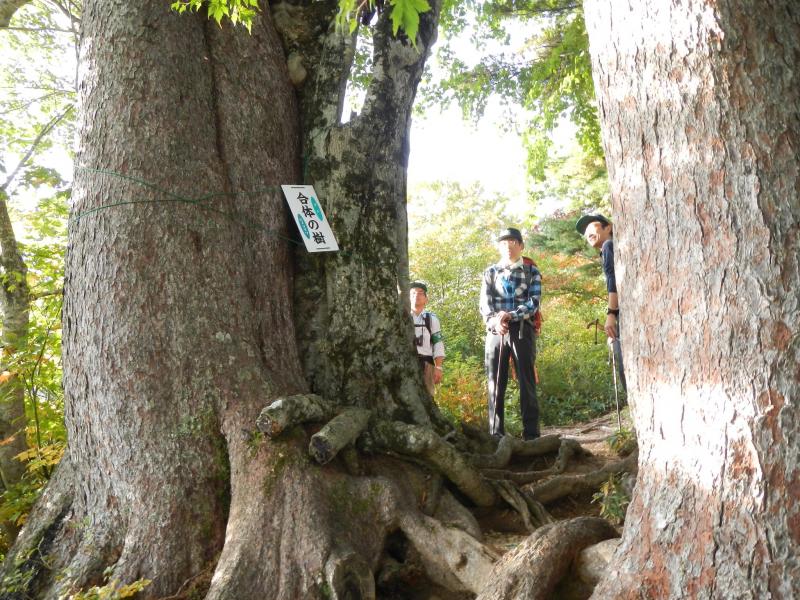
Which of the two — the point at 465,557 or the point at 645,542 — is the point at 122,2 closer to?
the point at 465,557

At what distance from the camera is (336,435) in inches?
119

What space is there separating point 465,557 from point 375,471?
71 centimetres

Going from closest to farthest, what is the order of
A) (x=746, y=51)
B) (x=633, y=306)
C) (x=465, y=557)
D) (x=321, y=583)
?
(x=746, y=51)
(x=633, y=306)
(x=321, y=583)
(x=465, y=557)

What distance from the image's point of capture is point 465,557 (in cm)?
284

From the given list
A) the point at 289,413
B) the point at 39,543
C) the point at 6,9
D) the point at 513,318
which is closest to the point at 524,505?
the point at 289,413

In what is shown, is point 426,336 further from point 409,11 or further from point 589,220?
point 409,11

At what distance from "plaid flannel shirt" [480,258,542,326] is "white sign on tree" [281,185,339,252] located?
1799 millimetres

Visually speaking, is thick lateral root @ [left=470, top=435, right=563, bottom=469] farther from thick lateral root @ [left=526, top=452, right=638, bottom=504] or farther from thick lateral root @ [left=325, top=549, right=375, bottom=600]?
thick lateral root @ [left=325, top=549, right=375, bottom=600]

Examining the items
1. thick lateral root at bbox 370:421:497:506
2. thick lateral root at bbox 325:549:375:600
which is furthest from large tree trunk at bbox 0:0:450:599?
thick lateral root at bbox 370:421:497:506

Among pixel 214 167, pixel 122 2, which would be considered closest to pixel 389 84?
pixel 214 167

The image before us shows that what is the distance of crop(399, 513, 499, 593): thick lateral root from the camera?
278 cm

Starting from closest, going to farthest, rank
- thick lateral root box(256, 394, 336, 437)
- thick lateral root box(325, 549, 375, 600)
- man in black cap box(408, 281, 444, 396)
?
thick lateral root box(325, 549, 375, 600)
thick lateral root box(256, 394, 336, 437)
man in black cap box(408, 281, 444, 396)

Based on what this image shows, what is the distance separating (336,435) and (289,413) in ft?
0.89

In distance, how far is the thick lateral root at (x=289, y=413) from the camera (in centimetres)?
289
